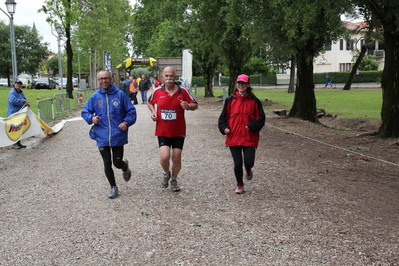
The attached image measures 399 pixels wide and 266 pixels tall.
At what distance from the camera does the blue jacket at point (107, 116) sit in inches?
265

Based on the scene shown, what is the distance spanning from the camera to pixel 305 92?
1944cm

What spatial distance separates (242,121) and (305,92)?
13.3 meters

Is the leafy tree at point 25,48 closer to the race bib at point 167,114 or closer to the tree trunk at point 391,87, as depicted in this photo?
the tree trunk at point 391,87

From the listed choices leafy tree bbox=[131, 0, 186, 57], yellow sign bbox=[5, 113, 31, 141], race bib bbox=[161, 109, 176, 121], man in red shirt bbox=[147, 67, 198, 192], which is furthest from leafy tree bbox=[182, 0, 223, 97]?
race bib bbox=[161, 109, 176, 121]

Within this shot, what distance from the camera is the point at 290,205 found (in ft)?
20.7

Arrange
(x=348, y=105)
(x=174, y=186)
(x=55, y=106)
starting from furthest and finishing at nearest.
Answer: (x=348, y=105) → (x=55, y=106) → (x=174, y=186)

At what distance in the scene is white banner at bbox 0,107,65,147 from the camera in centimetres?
1179

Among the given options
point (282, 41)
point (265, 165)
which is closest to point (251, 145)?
point (265, 165)

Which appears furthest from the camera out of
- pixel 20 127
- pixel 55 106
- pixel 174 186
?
pixel 55 106

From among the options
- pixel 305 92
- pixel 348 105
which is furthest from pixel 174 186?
pixel 348 105

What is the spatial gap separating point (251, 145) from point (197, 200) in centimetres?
104

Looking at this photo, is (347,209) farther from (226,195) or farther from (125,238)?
(125,238)

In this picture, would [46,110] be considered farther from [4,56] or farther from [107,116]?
[4,56]

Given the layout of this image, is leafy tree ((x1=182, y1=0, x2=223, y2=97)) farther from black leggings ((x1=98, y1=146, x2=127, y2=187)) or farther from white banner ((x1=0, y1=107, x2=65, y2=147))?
black leggings ((x1=98, y1=146, x2=127, y2=187))
